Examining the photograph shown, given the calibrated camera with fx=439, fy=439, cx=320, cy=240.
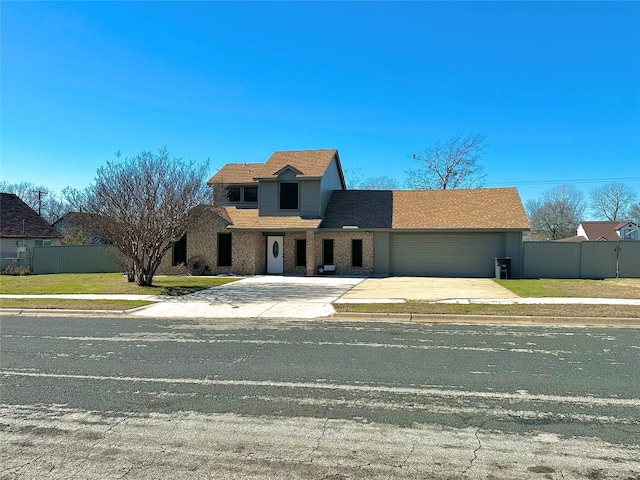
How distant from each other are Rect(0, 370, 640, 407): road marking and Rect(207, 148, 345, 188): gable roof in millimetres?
18644

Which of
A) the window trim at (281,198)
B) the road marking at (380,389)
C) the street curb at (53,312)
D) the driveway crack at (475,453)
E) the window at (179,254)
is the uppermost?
the window trim at (281,198)

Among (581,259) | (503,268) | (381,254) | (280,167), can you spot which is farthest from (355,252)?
(581,259)

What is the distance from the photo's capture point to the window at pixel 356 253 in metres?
23.7

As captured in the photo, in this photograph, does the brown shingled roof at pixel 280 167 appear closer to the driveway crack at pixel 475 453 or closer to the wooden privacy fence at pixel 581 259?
the wooden privacy fence at pixel 581 259

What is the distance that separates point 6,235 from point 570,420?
31721 millimetres

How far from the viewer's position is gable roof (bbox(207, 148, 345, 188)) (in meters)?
24.3

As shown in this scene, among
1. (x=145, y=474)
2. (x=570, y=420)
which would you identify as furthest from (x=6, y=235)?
(x=570, y=420)

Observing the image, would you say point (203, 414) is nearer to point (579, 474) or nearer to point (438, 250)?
point (579, 474)

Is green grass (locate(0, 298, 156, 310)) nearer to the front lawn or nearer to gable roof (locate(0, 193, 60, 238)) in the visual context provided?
the front lawn

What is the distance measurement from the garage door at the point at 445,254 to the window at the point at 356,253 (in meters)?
1.74

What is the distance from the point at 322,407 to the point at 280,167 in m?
21.4

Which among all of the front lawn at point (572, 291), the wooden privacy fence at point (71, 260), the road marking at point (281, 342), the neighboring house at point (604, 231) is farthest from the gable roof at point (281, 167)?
the neighboring house at point (604, 231)

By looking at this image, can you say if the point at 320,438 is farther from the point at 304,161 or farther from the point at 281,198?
the point at 304,161

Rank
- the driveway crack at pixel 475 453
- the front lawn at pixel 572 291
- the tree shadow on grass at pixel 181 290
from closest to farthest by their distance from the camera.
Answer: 1. the driveway crack at pixel 475 453
2. the front lawn at pixel 572 291
3. the tree shadow on grass at pixel 181 290
